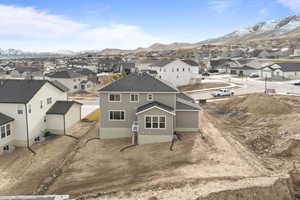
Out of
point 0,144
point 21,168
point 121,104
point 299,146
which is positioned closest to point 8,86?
point 0,144

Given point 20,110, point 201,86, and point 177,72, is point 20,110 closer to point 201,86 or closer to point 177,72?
point 201,86

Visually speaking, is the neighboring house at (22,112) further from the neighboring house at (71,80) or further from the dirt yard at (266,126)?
the neighboring house at (71,80)

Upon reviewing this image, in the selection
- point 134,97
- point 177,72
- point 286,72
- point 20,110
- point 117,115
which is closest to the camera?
point 20,110

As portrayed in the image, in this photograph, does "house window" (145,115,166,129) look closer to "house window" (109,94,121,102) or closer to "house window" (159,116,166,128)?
"house window" (159,116,166,128)

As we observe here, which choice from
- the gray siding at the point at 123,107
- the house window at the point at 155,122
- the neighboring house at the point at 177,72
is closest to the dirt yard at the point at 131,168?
the gray siding at the point at 123,107

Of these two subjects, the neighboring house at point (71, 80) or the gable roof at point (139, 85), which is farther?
the neighboring house at point (71, 80)

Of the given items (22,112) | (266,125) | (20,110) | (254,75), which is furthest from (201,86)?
(20,110)

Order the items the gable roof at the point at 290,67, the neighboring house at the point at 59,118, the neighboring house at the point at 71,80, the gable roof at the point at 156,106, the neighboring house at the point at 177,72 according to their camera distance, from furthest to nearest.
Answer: the gable roof at the point at 290,67
the neighboring house at the point at 177,72
the neighboring house at the point at 71,80
the neighboring house at the point at 59,118
the gable roof at the point at 156,106
